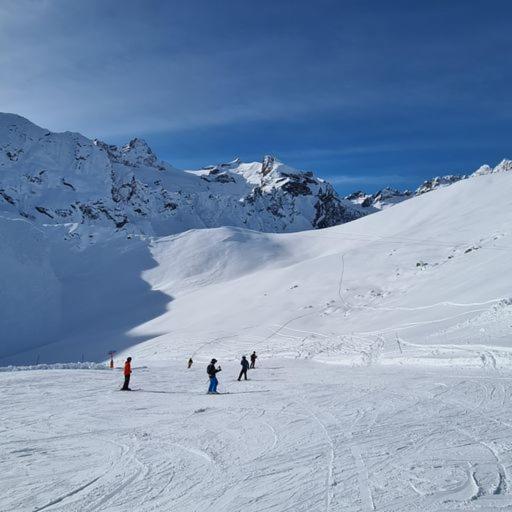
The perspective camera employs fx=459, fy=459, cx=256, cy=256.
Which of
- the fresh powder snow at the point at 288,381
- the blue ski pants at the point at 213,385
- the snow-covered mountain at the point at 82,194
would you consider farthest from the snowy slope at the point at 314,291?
the snow-covered mountain at the point at 82,194

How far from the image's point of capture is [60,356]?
42688 mm

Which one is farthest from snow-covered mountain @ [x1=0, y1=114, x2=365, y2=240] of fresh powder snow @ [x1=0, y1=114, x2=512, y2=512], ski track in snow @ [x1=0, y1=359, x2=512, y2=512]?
ski track in snow @ [x1=0, y1=359, x2=512, y2=512]

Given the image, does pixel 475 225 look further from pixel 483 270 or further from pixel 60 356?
pixel 60 356

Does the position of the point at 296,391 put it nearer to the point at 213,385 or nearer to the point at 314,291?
the point at 213,385

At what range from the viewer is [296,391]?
14812mm

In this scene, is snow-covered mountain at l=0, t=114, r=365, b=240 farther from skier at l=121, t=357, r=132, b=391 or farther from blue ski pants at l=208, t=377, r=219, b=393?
blue ski pants at l=208, t=377, r=219, b=393

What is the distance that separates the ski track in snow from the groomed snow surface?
41mm

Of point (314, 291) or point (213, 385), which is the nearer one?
point (213, 385)

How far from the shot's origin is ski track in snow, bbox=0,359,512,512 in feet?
20.0

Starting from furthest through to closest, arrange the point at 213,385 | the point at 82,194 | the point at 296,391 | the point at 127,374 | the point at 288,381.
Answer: the point at 82,194 → the point at 288,381 → the point at 127,374 → the point at 213,385 → the point at 296,391

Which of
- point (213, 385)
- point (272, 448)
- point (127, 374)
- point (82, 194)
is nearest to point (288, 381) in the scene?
point (213, 385)

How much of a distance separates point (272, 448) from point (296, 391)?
6.55 metres

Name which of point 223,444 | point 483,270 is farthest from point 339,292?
point 223,444

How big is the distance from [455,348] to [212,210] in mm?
160873
